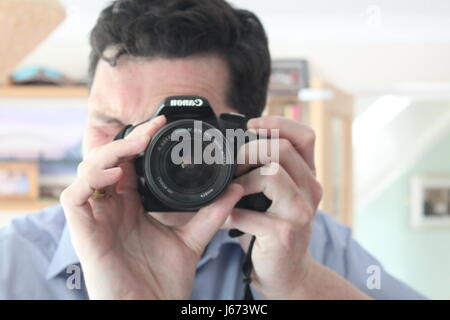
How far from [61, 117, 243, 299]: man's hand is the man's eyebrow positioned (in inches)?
2.5

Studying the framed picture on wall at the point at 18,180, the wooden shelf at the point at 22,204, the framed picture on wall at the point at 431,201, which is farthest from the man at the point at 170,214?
the framed picture on wall at the point at 18,180

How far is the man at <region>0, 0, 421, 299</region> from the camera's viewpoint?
35 centimetres

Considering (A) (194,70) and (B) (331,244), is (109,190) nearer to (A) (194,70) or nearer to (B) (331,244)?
(A) (194,70)

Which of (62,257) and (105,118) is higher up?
(105,118)

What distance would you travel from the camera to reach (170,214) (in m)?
0.38

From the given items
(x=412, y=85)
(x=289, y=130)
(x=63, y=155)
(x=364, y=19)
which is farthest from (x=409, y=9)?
(x=63, y=155)

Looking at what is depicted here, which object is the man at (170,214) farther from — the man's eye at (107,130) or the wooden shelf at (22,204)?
the wooden shelf at (22,204)

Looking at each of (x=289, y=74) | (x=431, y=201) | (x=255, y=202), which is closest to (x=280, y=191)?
(x=255, y=202)

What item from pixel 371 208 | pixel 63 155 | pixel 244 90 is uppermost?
pixel 244 90

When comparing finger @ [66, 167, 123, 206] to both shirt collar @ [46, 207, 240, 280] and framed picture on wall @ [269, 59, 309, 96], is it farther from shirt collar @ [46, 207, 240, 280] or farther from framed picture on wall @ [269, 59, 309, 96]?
framed picture on wall @ [269, 59, 309, 96]

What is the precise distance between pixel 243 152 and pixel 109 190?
103 millimetres

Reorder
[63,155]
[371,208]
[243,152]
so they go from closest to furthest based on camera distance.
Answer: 1. [243,152]
2. [371,208]
3. [63,155]

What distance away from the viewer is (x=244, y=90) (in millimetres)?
465

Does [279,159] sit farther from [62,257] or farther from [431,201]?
[431,201]
